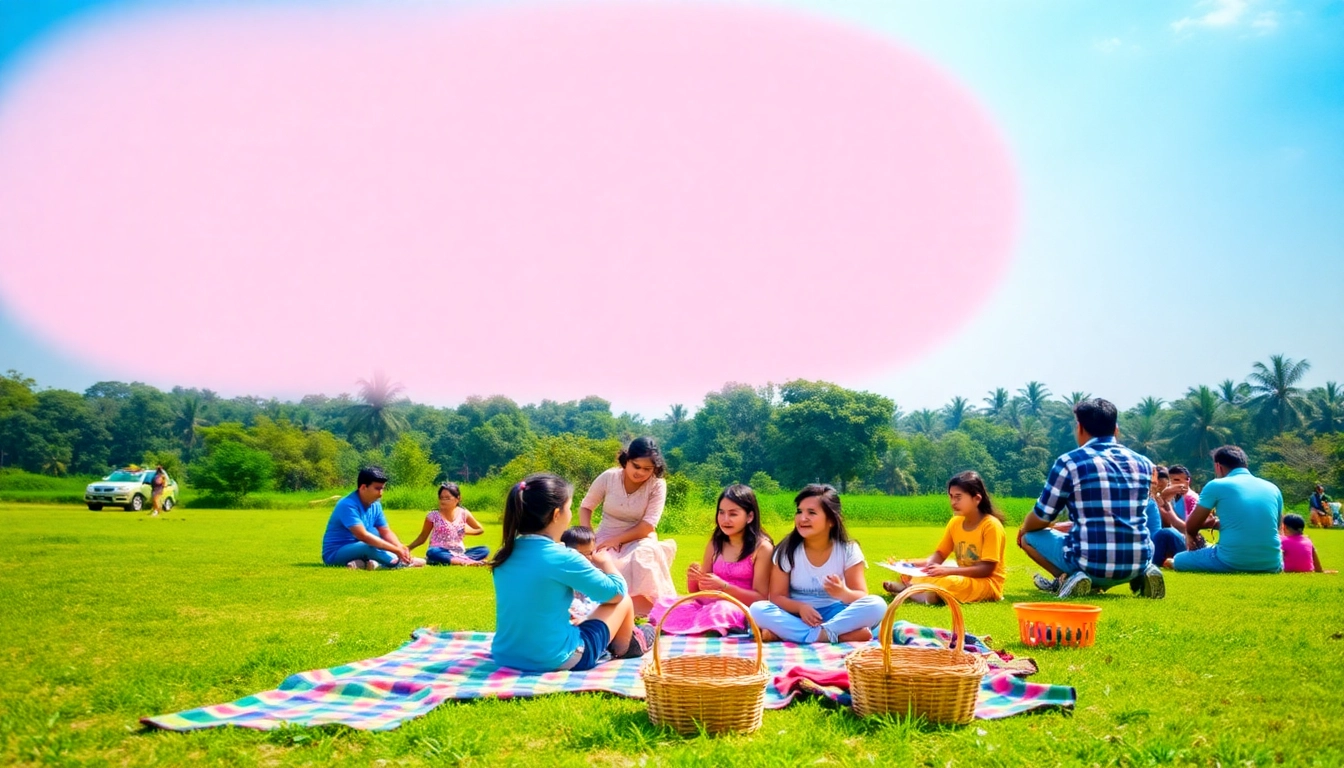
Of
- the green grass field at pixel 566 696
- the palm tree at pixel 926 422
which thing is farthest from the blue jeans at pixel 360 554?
the palm tree at pixel 926 422

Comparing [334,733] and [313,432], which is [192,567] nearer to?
[334,733]

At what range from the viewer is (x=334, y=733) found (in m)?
4.21

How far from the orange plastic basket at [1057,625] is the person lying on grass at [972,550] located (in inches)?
79.0

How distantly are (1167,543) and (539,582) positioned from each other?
10.2 m

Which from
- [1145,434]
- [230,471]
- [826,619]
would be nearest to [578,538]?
[826,619]

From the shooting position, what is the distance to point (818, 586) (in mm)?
7070

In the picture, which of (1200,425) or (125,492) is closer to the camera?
(125,492)

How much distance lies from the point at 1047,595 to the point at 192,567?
11.0 metres

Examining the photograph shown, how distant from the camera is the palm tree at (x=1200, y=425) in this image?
2744 inches

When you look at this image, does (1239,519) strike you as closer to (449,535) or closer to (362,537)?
(449,535)

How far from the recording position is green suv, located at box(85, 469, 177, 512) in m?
33.9

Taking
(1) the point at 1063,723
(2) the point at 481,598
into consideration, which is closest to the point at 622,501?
(2) the point at 481,598

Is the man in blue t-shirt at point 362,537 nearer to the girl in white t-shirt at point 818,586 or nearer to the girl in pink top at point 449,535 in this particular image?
the girl in pink top at point 449,535

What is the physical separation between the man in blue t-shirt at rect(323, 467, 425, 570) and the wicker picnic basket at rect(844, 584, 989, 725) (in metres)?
9.36
